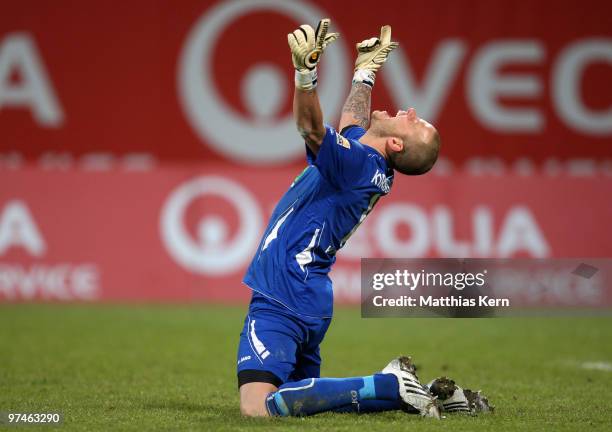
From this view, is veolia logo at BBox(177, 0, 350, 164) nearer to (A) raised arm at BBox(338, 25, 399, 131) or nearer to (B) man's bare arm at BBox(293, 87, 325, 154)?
(A) raised arm at BBox(338, 25, 399, 131)

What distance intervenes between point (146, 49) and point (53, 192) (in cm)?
558

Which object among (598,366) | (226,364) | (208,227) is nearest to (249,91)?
(208,227)

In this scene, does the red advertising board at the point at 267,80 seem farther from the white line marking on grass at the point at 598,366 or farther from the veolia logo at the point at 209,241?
the white line marking on grass at the point at 598,366

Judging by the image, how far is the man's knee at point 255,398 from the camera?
602 cm

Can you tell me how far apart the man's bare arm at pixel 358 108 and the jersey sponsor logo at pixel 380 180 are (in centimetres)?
68

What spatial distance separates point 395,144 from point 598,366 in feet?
14.4

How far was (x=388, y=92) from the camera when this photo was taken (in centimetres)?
1903

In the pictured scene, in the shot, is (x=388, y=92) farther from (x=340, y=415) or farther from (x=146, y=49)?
(x=340, y=415)

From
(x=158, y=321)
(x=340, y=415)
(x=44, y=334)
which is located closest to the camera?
(x=340, y=415)

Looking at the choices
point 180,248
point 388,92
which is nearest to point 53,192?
point 180,248

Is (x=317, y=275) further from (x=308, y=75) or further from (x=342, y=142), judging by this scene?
(x=308, y=75)

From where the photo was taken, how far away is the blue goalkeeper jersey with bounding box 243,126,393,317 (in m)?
6.20

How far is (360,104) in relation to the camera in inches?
272

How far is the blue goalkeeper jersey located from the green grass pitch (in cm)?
76
